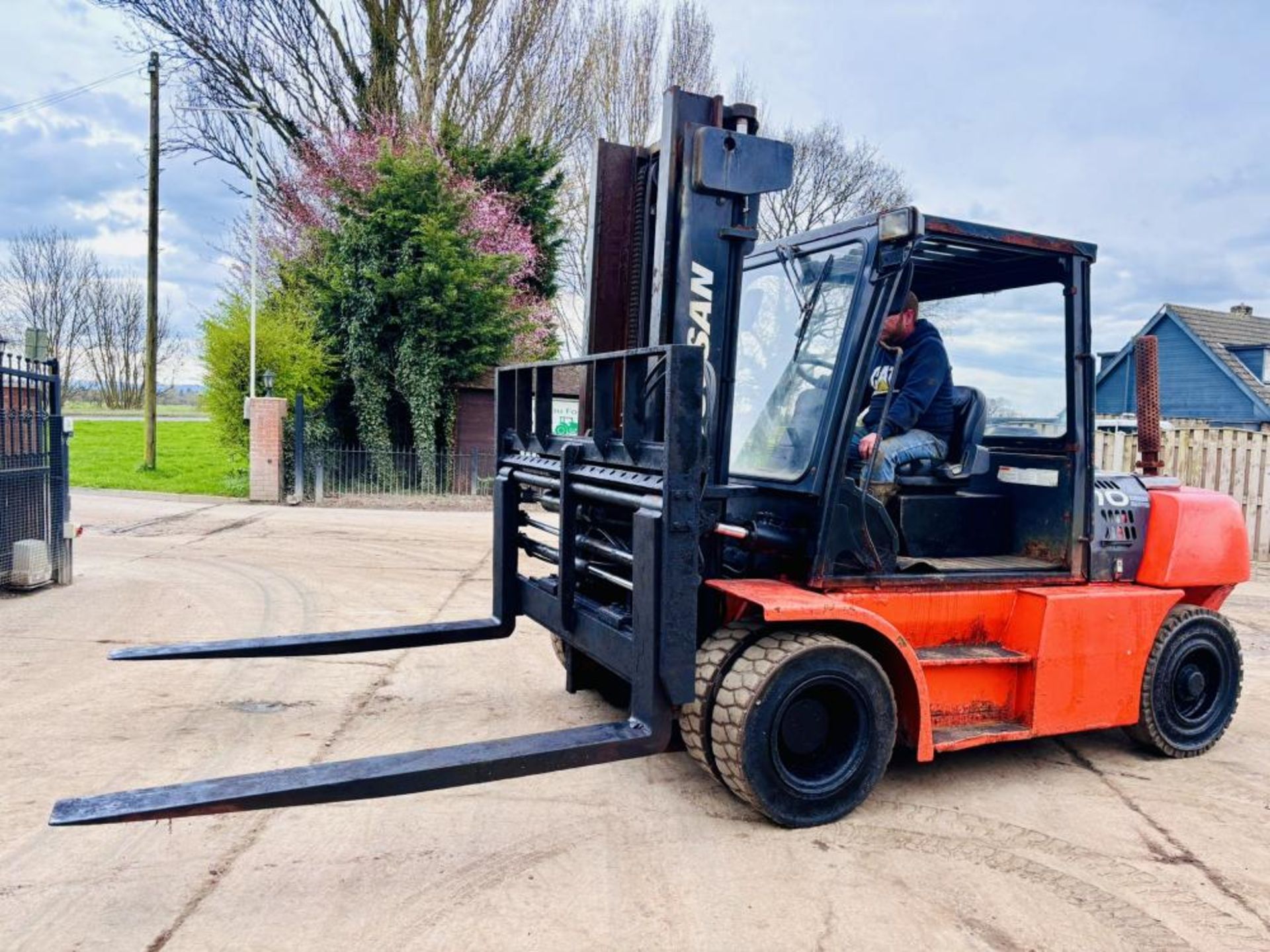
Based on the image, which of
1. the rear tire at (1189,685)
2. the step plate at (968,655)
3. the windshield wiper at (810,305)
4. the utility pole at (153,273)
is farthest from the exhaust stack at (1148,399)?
the utility pole at (153,273)

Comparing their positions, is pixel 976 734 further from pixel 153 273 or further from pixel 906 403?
pixel 153 273

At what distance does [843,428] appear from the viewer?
4113mm

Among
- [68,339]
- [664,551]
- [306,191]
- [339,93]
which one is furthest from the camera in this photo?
[68,339]

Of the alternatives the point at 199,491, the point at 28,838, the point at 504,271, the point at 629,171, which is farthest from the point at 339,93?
the point at 28,838

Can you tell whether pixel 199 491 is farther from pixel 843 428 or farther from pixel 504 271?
pixel 843 428

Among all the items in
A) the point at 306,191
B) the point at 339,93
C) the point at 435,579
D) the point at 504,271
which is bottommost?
the point at 435,579

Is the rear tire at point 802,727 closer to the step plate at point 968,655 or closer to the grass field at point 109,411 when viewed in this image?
the step plate at point 968,655

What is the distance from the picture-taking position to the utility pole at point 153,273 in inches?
793

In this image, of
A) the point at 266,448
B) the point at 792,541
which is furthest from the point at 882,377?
the point at 266,448

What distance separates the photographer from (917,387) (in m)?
4.62

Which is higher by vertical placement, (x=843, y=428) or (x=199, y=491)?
(x=843, y=428)

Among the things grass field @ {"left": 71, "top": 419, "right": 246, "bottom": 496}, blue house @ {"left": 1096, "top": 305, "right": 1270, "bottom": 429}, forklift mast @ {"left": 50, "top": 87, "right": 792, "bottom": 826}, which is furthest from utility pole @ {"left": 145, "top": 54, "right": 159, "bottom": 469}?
blue house @ {"left": 1096, "top": 305, "right": 1270, "bottom": 429}

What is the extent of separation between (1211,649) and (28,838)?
5.65 metres

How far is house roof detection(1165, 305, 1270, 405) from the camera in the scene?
29688mm
